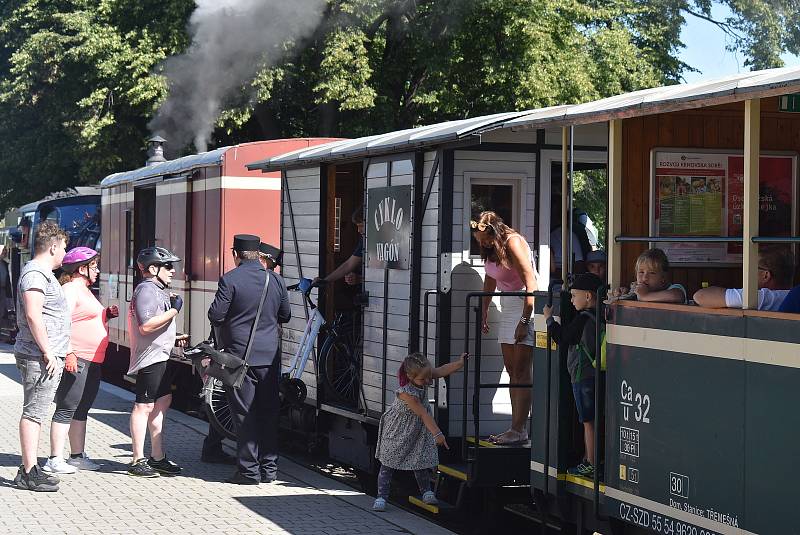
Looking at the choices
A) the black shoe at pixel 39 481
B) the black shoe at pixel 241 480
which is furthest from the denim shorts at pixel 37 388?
the black shoe at pixel 241 480

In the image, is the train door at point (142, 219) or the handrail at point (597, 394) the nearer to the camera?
the handrail at point (597, 394)

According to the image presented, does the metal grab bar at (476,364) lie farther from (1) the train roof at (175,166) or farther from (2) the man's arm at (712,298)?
(1) the train roof at (175,166)

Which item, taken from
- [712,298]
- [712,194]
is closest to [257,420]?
[712,194]

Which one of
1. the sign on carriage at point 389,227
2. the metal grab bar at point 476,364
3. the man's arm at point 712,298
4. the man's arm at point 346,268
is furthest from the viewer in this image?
the man's arm at point 346,268

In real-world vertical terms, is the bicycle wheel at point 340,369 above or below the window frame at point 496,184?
below

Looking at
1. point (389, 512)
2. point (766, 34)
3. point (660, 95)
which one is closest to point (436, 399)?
point (389, 512)

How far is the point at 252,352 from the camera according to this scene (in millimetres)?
9945

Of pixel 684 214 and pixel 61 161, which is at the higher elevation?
pixel 61 161

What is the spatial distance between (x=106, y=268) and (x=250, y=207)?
6.57 m

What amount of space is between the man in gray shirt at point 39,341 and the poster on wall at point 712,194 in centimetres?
445

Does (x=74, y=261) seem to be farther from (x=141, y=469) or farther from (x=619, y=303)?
(x=619, y=303)

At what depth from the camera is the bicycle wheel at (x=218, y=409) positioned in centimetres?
1086

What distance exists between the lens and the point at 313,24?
83.0 feet

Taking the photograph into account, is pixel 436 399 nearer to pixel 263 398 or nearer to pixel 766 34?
pixel 263 398
